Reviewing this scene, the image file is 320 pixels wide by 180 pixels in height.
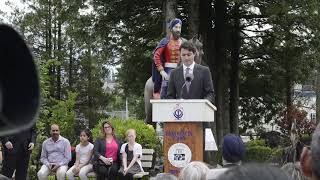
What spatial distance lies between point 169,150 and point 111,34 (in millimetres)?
18326

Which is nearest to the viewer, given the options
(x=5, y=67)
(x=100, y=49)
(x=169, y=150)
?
(x=5, y=67)

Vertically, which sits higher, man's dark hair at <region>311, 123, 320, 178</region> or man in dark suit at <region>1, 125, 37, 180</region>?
man's dark hair at <region>311, 123, 320, 178</region>

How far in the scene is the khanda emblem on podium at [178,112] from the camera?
26.0 ft

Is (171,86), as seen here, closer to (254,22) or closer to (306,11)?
(306,11)

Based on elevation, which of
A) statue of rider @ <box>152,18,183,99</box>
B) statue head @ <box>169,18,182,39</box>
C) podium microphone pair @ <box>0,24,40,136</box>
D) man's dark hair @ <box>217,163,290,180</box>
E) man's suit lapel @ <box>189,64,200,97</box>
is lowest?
man's dark hair @ <box>217,163,290,180</box>

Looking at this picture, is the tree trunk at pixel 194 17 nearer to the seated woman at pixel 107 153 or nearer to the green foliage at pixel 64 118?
the green foliage at pixel 64 118

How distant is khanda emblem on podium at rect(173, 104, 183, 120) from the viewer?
793cm

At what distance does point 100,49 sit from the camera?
27188 mm

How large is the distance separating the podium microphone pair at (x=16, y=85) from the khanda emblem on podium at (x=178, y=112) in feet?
22.7

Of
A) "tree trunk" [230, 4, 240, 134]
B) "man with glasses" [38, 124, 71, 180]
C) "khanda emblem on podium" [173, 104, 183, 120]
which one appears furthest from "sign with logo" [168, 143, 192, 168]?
"tree trunk" [230, 4, 240, 134]

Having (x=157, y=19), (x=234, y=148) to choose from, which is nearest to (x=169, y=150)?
(x=234, y=148)

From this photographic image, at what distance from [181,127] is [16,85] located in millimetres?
7121

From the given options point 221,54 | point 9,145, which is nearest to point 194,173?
point 9,145

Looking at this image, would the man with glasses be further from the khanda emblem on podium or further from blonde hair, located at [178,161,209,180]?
blonde hair, located at [178,161,209,180]
